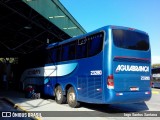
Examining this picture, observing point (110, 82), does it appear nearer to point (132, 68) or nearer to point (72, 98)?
point (132, 68)

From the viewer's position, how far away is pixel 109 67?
1010 cm

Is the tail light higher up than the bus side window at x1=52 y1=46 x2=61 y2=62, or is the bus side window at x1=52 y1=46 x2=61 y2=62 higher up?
the bus side window at x1=52 y1=46 x2=61 y2=62

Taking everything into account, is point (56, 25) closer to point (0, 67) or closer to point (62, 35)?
point (62, 35)

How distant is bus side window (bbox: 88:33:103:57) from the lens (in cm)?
1072

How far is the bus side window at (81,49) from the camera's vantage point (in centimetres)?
1185

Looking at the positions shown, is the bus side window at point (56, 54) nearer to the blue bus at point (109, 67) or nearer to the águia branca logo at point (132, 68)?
the blue bus at point (109, 67)

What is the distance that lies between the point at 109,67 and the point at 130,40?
1591mm

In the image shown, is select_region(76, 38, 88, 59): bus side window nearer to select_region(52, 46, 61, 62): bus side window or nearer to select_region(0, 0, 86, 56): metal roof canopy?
select_region(52, 46, 61, 62): bus side window

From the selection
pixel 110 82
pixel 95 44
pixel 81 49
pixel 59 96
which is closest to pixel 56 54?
pixel 59 96

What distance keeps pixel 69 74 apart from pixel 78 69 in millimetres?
977

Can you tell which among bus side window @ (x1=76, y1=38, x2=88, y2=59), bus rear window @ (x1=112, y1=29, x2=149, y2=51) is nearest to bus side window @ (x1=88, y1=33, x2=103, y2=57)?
bus side window @ (x1=76, y1=38, x2=88, y2=59)

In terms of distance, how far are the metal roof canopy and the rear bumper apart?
7532mm

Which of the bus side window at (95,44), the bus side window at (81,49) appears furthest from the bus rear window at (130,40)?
the bus side window at (81,49)

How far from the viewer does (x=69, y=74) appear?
13.0 metres
